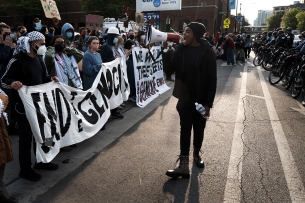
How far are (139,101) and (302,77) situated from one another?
4.52m

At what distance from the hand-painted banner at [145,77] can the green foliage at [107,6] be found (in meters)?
34.1

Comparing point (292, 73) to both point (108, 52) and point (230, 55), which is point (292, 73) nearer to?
point (108, 52)

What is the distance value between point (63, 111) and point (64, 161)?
736 millimetres

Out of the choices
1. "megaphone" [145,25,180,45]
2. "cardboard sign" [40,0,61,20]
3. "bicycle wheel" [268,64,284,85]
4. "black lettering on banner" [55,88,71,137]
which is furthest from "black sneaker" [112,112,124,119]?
"bicycle wheel" [268,64,284,85]

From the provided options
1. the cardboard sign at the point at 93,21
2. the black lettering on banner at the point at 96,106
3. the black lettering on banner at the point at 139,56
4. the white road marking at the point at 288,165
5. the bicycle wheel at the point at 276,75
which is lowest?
the white road marking at the point at 288,165

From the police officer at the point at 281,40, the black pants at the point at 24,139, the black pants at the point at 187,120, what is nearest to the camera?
the black pants at the point at 24,139

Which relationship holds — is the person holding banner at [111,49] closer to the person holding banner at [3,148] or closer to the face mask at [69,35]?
the face mask at [69,35]

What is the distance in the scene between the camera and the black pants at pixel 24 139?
11.6 feet

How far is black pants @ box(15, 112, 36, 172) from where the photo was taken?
11.6ft

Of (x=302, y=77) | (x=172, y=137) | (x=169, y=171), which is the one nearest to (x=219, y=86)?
(x=302, y=77)

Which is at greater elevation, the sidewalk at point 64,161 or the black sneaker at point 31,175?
the black sneaker at point 31,175

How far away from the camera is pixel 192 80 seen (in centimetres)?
359

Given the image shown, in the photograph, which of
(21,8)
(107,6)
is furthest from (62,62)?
(21,8)

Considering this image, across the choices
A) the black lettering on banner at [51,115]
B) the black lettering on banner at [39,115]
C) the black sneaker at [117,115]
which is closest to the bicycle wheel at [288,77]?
the black sneaker at [117,115]
